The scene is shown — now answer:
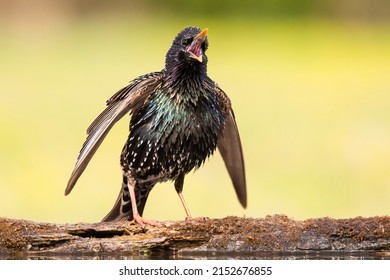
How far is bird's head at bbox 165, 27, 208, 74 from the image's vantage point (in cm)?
854

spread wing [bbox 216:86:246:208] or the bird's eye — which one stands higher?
the bird's eye

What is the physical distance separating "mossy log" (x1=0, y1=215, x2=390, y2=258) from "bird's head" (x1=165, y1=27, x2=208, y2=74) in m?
1.50

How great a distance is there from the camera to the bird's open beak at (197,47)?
27.8 feet

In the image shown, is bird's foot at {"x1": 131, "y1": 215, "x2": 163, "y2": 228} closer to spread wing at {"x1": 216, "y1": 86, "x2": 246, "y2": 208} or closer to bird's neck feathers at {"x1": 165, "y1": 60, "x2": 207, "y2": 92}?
bird's neck feathers at {"x1": 165, "y1": 60, "x2": 207, "y2": 92}

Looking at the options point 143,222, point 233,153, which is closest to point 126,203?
point 143,222

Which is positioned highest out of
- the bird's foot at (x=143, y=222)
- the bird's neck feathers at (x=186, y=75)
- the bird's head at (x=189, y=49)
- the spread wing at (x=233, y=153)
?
the bird's head at (x=189, y=49)

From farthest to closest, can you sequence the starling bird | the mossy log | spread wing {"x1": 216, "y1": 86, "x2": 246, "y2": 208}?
spread wing {"x1": 216, "y1": 86, "x2": 246, "y2": 208} → the starling bird → the mossy log

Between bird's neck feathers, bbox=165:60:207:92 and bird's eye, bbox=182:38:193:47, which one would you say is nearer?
bird's eye, bbox=182:38:193:47

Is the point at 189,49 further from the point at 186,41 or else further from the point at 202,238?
the point at 202,238

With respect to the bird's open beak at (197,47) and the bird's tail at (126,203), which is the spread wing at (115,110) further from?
the bird's tail at (126,203)

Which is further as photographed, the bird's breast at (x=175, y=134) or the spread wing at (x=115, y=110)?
the bird's breast at (x=175, y=134)

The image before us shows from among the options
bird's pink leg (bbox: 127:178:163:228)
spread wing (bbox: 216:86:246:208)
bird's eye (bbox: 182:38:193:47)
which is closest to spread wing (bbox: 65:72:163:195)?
bird's eye (bbox: 182:38:193:47)

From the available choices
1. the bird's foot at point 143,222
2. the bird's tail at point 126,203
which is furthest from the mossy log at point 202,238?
the bird's tail at point 126,203

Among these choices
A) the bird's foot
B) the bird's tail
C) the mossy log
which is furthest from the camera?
the bird's tail
